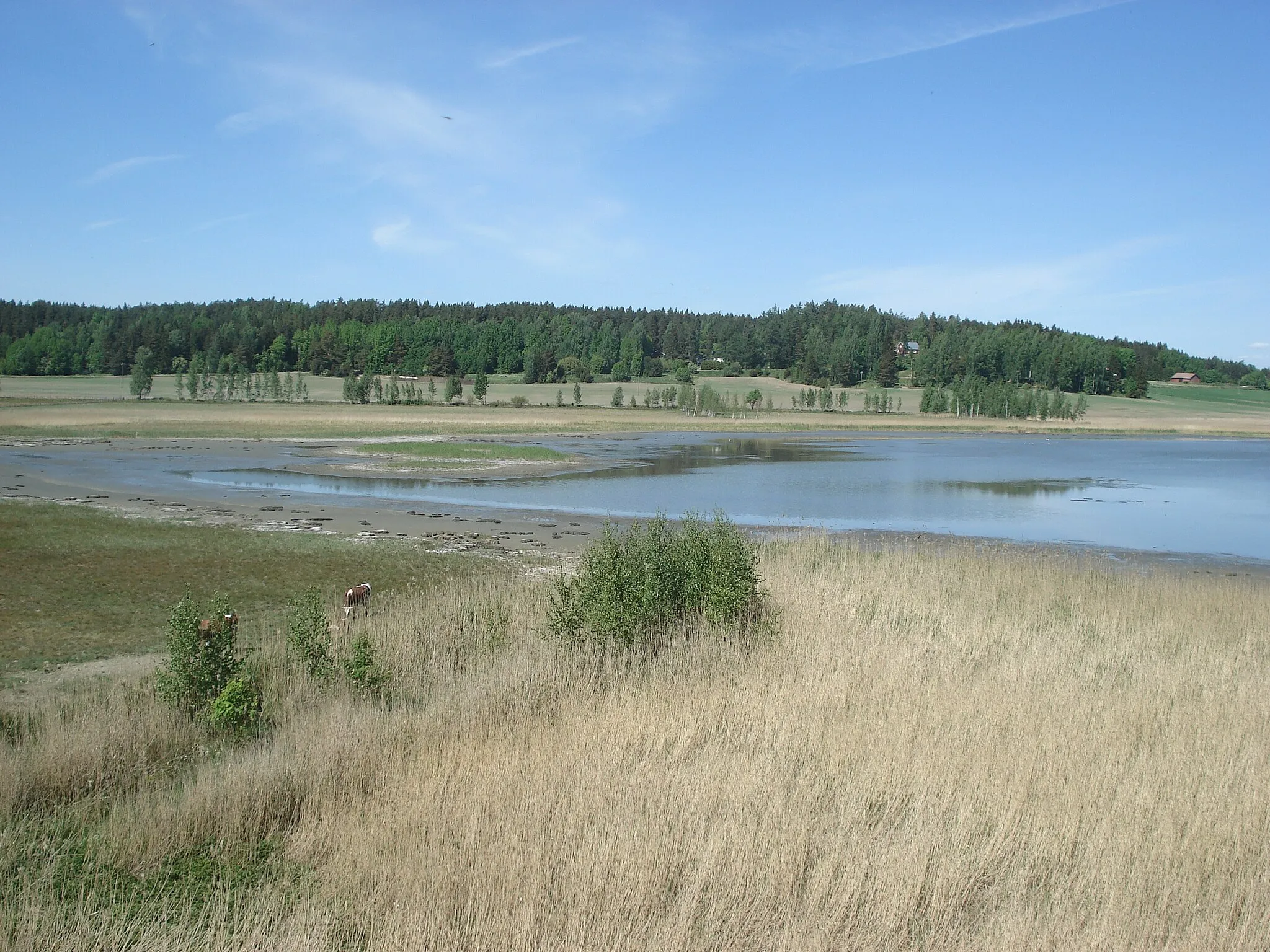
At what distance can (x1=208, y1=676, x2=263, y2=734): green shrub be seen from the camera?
8484 mm

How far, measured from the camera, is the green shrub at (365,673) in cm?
952

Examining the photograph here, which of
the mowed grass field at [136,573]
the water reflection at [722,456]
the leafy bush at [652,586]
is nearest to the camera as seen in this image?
the leafy bush at [652,586]

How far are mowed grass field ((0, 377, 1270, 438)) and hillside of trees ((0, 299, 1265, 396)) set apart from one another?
8.24m

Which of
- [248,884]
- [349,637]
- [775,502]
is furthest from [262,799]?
[775,502]

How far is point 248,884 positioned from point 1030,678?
25.3 feet

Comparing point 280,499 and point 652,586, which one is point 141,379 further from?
point 652,586

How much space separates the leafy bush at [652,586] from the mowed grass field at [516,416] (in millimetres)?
56383

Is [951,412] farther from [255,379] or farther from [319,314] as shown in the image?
[319,314]

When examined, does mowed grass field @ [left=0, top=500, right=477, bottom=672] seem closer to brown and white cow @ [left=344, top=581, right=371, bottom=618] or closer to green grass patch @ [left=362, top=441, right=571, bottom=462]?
brown and white cow @ [left=344, top=581, right=371, bottom=618]

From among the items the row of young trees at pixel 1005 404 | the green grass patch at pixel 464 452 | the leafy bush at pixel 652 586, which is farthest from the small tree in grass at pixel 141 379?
the leafy bush at pixel 652 586

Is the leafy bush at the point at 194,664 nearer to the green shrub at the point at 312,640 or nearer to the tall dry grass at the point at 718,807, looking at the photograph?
the tall dry grass at the point at 718,807

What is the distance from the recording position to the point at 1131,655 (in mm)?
11422

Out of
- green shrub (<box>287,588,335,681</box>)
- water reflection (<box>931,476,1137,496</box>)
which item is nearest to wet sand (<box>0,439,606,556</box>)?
green shrub (<box>287,588,335,681</box>)

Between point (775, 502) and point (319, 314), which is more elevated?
point (319, 314)
